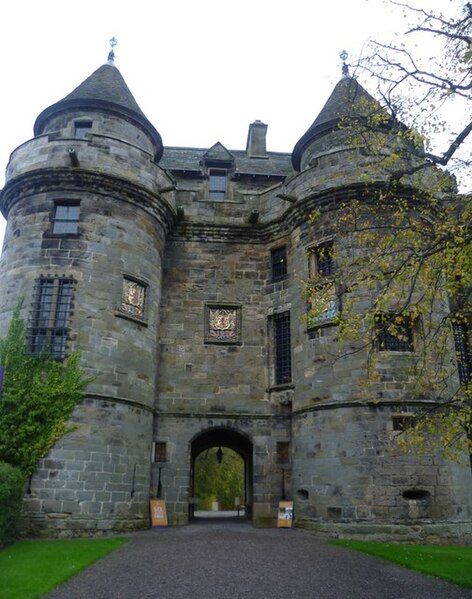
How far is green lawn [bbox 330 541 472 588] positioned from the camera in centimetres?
883

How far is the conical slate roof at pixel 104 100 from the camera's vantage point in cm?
1744

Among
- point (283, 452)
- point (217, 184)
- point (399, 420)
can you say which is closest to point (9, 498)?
point (283, 452)

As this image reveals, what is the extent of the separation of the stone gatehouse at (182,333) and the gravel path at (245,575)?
105 inches

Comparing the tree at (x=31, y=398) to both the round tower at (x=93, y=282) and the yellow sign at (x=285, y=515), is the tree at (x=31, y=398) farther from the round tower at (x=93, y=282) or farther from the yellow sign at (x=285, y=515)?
the yellow sign at (x=285, y=515)

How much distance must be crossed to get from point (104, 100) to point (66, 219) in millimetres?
4428

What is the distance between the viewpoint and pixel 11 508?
11.4 m

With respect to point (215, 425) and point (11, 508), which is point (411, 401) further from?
point (11, 508)

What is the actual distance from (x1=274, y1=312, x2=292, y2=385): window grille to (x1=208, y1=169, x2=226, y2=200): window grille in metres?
5.71

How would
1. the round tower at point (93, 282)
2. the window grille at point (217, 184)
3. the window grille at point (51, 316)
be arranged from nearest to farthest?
1. the round tower at point (93, 282)
2. the window grille at point (51, 316)
3. the window grille at point (217, 184)

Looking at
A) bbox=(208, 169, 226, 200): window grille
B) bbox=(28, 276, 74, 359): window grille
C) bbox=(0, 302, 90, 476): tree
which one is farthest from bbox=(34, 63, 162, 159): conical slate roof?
bbox=(0, 302, 90, 476): tree

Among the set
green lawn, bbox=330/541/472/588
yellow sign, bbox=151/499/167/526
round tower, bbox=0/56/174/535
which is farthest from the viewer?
yellow sign, bbox=151/499/167/526

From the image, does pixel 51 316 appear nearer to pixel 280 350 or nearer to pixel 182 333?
pixel 182 333

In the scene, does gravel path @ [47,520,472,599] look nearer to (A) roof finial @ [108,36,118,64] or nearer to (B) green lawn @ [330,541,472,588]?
(B) green lawn @ [330,541,472,588]

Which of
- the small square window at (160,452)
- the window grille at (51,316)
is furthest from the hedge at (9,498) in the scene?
the small square window at (160,452)
